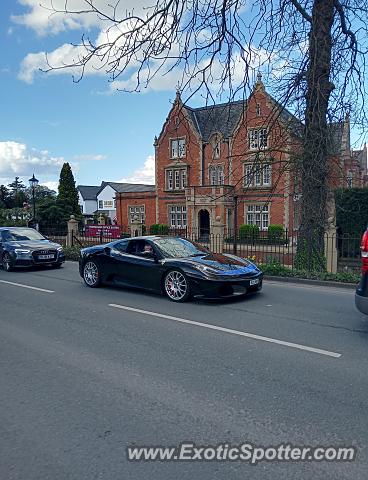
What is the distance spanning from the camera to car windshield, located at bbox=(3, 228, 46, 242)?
14.3 metres

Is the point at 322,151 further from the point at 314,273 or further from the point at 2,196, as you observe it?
the point at 2,196

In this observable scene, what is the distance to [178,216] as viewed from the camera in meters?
40.2

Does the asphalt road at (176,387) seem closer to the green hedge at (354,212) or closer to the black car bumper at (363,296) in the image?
the black car bumper at (363,296)

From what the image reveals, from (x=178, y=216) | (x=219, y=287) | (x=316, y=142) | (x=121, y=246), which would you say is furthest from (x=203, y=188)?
(x=219, y=287)

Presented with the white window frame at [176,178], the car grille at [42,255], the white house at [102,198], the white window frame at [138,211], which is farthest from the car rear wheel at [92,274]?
the white house at [102,198]

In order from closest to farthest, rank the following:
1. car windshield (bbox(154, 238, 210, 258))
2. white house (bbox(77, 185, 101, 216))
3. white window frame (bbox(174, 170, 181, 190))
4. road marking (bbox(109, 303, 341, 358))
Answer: road marking (bbox(109, 303, 341, 358)), car windshield (bbox(154, 238, 210, 258)), white window frame (bbox(174, 170, 181, 190)), white house (bbox(77, 185, 101, 216))

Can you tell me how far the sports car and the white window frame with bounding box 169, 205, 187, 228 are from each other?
2999 cm

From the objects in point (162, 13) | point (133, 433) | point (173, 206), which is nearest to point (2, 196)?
point (173, 206)

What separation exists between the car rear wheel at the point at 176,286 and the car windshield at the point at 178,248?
502mm

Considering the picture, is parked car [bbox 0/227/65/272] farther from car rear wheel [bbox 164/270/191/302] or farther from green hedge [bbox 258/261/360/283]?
green hedge [bbox 258/261/360/283]

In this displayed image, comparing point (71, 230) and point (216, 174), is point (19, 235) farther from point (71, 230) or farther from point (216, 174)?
point (216, 174)

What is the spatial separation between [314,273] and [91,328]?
21.6 ft

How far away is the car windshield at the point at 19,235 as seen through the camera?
14.3 meters

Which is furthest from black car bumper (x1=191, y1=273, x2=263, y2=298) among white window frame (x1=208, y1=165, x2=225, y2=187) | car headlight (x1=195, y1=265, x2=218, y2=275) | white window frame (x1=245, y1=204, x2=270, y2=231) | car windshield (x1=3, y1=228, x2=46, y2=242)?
white window frame (x1=208, y1=165, x2=225, y2=187)
